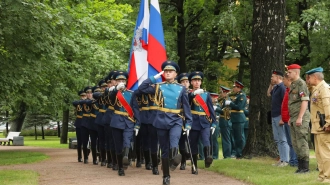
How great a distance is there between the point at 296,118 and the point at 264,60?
3.28m

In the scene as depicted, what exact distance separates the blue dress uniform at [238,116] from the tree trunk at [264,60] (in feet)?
6.29

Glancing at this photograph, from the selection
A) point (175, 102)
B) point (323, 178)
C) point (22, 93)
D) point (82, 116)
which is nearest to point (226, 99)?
point (82, 116)

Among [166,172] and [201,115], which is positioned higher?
[201,115]

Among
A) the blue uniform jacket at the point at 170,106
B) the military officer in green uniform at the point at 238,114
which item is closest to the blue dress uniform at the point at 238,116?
the military officer in green uniform at the point at 238,114

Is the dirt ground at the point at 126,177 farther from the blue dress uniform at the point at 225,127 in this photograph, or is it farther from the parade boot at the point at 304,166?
the blue dress uniform at the point at 225,127

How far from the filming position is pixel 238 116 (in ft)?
56.6

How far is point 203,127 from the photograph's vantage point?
42.9 feet

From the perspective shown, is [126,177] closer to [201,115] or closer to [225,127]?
[201,115]

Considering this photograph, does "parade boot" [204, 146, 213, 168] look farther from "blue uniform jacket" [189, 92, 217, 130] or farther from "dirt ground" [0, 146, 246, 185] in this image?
"blue uniform jacket" [189, 92, 217, 130]

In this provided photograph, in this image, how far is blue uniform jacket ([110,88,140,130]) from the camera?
41.8 feet

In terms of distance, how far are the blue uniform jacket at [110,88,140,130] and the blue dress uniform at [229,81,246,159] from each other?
464 cm

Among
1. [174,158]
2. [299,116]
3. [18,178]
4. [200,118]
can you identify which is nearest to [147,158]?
[200,118]

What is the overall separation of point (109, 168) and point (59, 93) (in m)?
12.7

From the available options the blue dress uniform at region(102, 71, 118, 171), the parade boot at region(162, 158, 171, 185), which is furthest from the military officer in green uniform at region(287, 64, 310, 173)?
the blue dress uniform at region(102, 71, 118, 171)
